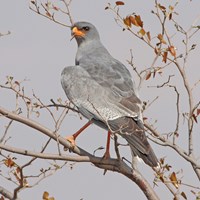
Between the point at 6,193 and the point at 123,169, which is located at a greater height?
the point at 123,169

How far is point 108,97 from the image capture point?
27.9ft

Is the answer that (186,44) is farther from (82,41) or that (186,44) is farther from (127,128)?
(82,41)

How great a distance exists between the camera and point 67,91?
912 centimetres

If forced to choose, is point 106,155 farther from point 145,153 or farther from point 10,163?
point 10,163

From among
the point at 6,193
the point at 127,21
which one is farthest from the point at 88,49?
the point at 6,193

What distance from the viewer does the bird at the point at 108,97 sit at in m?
7.44

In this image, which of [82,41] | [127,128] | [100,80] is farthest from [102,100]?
[82,41]

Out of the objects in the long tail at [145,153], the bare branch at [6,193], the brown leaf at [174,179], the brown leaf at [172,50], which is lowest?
the brown leaf at [174,179]

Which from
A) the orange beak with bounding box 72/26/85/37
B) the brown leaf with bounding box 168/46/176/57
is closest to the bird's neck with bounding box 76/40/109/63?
the orange beak with bounding box 72/26/85/37

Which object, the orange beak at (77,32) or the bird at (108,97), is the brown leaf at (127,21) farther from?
the orange beak at (77,32)

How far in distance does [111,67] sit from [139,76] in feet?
4.79

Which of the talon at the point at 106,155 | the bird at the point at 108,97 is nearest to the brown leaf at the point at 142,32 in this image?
the bird at the point at 108,97

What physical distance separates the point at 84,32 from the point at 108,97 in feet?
8.84

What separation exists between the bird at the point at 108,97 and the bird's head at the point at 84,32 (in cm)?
80
